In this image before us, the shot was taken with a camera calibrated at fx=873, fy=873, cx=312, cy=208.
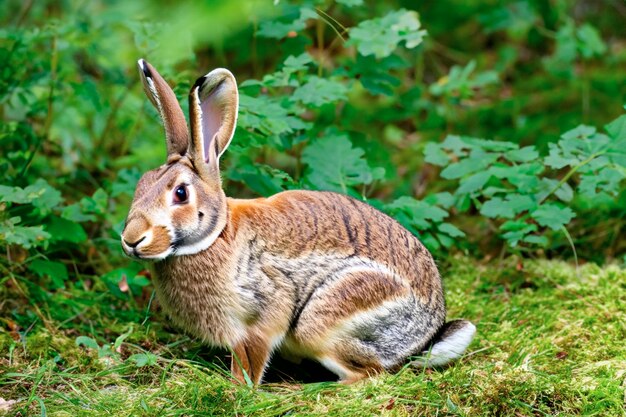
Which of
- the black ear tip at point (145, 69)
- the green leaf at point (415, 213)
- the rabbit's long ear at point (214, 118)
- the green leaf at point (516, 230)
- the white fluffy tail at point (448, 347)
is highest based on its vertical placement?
the black ear tip at point (145, 69)

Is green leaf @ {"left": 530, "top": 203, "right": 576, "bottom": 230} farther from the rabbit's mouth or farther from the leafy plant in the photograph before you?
the rabbit's mouth

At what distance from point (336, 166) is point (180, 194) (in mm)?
1350

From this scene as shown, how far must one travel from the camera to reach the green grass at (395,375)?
3703 millimetres

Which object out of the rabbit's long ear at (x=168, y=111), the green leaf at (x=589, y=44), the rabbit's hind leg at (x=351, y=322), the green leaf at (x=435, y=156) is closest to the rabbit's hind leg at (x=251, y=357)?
the rabbit's hind leg at (x=351, y=322)

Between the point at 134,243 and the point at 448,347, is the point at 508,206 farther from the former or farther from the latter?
the point at 134,243

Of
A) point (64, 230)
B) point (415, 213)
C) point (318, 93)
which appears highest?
point (318, 93)

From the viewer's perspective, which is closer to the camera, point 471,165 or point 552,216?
point 552,216

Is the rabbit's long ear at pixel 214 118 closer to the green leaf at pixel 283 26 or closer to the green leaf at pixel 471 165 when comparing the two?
the green leaf at pixel 283 26

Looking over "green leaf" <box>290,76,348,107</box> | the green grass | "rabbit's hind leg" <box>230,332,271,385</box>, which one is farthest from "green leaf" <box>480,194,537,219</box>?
"rabbit's hind leg" <box>230,332,271,385</box>

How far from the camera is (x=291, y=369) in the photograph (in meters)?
4.38

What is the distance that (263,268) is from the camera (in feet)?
13.1

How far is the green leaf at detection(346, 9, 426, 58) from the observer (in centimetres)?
487

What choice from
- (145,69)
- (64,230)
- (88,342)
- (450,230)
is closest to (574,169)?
(450,230)

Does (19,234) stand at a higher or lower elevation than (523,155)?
higher
